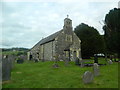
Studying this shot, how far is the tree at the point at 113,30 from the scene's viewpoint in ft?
77.8

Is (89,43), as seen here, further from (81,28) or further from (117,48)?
(117,48)

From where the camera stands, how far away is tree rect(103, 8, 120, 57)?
933 inches

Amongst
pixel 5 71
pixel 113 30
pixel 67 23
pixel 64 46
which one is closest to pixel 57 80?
pixel 5 71

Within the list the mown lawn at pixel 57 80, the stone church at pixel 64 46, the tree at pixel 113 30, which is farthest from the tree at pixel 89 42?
the mown lawn at pixel 57 80

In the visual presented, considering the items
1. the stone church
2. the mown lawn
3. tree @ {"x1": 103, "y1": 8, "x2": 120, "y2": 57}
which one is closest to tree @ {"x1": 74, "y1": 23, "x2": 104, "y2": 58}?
the stone church

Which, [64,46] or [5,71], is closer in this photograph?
[5,71]

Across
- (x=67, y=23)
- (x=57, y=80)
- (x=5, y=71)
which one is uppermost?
(x=67, y=23)

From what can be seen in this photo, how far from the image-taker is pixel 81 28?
132 feet

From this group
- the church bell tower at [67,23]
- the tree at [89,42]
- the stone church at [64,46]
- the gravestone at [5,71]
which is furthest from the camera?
the tree at [89,42]

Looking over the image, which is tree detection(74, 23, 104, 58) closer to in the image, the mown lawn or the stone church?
the stone church

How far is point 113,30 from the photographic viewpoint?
82.8ft

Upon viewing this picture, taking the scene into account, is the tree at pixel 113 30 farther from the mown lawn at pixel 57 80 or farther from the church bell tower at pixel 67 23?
the mown lawn at pixel 57 80

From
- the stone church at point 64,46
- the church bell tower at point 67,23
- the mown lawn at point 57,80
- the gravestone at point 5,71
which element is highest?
the church bell tower at point 67,23

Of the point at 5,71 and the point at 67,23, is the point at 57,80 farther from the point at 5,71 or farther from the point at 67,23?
the point at 67,23
